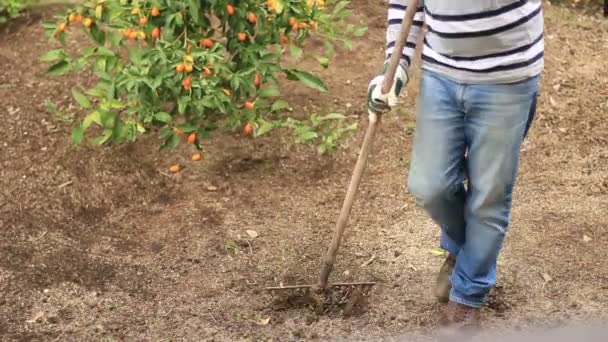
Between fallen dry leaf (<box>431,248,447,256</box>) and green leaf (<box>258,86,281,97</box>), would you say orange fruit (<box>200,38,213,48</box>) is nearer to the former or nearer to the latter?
green leaf (<box>258,86,281,97</box>)

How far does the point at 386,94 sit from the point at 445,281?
2.51 ft

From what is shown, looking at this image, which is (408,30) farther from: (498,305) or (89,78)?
(89,78)

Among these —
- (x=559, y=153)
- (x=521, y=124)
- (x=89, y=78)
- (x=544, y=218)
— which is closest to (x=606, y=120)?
(x=559, y=153)

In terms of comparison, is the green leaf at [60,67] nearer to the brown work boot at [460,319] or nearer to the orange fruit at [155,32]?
the orange fruit at [155,32]

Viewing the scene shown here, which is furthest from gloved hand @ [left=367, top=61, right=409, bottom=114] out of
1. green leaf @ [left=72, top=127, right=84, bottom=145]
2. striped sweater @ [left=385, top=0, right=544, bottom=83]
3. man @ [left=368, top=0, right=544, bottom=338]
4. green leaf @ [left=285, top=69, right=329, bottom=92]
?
green leaf @ [left=72, top=127, right=84, bottom=145]

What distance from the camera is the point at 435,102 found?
242 centimetres

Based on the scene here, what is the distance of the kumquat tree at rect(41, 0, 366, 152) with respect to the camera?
327cm

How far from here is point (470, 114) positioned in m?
2.38

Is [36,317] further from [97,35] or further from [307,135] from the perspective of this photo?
[307,135]


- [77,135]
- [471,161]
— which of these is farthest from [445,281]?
[77,135]

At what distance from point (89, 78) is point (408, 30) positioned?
94.4 inches

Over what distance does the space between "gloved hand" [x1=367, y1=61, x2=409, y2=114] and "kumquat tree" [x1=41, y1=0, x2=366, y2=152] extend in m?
0.83

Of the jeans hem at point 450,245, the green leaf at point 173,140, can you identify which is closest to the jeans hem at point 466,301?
the jeans hem at point 450,245

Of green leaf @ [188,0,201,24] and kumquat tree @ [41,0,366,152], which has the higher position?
green leaf @ [188,0,201,24]
